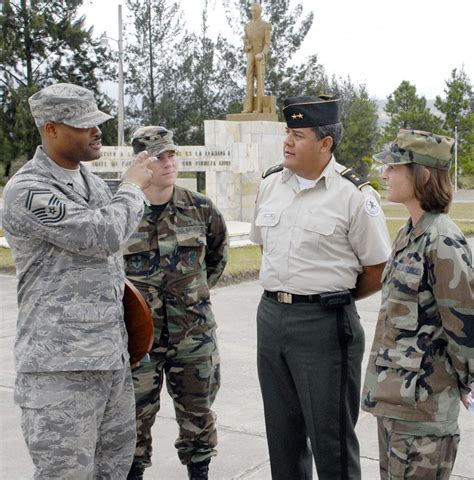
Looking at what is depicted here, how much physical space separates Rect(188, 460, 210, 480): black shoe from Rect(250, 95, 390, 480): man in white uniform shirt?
1.53 feet

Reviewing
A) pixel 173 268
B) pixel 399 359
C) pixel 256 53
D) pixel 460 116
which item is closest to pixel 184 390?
pixel 173 268

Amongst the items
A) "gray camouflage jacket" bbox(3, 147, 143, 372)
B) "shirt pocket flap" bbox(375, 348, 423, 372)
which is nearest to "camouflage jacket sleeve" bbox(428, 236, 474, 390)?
"shirt pocket flap" bbox(375, 348, 423, 372)

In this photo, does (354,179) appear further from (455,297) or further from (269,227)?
(455,297)

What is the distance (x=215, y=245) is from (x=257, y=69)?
48.7 feet

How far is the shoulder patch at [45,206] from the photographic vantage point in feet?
8.03

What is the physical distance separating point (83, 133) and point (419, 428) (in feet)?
4.96

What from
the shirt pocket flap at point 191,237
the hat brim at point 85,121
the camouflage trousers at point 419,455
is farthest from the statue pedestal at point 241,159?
the camouflage trousers at point 419,455

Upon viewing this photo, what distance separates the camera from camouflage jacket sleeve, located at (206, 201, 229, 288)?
3576 mm

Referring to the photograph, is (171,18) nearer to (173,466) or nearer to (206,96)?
(206,96)

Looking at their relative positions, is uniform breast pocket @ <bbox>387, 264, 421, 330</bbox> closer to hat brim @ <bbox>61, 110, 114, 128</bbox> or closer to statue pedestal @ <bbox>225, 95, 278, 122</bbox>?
hat brim @ <bbox>61, 110, 114, 128</bbox>

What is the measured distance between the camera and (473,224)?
17.0 meters

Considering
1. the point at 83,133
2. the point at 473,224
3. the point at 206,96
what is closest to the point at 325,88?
the point at 206,96

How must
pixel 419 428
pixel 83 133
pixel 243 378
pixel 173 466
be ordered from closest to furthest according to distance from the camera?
pixel 419 428, pixel 83 133, pixel 173 466, pixel 243 378

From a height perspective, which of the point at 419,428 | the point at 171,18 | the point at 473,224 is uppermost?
the point at 171,18
